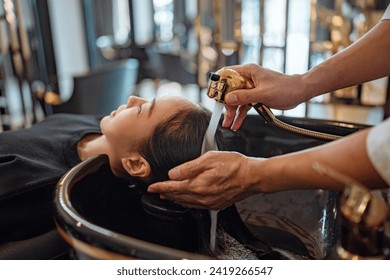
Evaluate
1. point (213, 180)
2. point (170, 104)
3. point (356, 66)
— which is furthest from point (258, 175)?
point (356, 66)

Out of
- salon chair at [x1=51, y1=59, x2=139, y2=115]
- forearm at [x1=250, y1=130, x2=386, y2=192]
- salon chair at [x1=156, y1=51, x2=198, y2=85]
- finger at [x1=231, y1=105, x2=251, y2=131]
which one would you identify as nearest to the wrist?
forearm at [x1=250, y1=130, x2=386, y2=192]

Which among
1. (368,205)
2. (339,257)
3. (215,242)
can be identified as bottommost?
(215,242)

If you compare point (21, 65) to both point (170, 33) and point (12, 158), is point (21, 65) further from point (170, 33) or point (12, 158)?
point (170, 33)

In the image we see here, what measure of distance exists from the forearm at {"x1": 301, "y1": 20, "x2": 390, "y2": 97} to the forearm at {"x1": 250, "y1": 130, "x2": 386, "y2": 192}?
14.0 inches

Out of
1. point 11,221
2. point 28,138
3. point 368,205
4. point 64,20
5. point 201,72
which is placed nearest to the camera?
point 368,205

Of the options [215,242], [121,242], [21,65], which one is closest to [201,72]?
[21,65]

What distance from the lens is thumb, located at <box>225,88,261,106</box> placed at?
3.01 feet

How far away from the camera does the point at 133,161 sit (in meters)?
1.01

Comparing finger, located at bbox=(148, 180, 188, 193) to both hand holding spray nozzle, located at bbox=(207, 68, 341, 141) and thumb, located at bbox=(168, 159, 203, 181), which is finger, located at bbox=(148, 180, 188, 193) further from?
hand holding spray nozzle, located at bbox=(207, 68, 341, 141)
